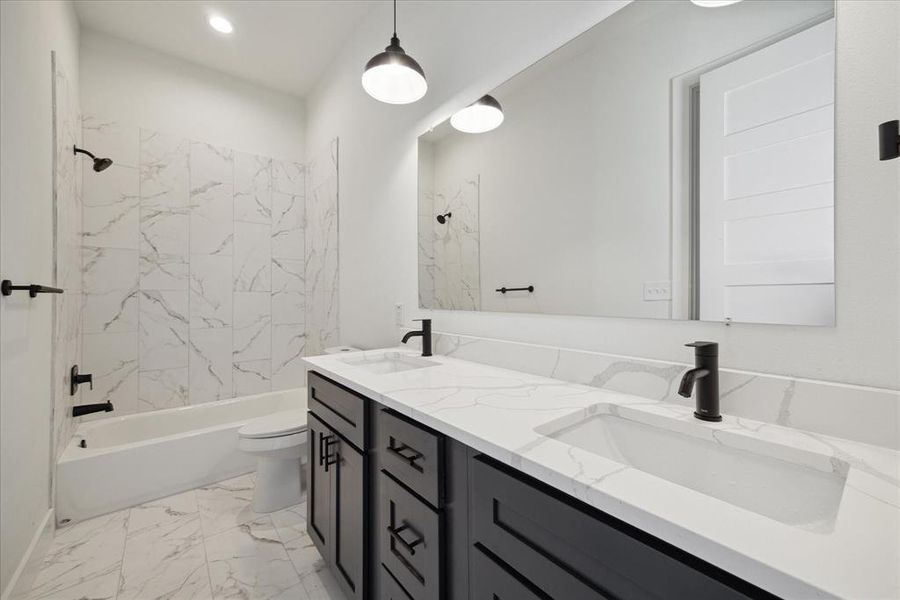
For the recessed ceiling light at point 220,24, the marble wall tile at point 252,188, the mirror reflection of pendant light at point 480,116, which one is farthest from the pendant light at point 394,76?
the marble wall tile at point 252,188

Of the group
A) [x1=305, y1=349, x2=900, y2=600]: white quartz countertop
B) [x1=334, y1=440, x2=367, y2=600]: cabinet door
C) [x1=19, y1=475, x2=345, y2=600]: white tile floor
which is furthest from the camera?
[x1=19, y1=475, x2=345, y2=600]: white tile floor

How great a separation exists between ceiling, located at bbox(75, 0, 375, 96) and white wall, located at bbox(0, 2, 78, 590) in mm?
659

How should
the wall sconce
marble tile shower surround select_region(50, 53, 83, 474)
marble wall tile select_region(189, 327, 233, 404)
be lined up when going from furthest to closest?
1. marble wall tile select_region(189, 327, 233, 404)
2. marble tile shower surround select_region(50, 53, 83, 474)
3. the wall sconce

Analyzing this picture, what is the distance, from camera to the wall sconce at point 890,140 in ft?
2.01

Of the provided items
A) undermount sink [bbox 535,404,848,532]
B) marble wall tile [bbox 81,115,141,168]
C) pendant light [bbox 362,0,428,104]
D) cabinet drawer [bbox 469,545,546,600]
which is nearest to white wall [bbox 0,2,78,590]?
marble wall tile [bbox 81,115,141,168]

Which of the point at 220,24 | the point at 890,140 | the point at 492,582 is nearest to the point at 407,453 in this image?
the point at 492,582

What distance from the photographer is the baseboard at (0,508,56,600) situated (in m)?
1.34

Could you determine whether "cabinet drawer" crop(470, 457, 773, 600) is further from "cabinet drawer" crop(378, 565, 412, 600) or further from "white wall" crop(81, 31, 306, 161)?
"white wall" crop(81, 31, 306, 161)

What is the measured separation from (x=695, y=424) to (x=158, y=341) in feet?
10.6

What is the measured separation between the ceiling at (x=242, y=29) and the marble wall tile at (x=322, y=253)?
686 millimetres

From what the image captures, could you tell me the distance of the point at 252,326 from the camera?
3.05 metres

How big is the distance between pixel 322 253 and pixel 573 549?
287 centimetres

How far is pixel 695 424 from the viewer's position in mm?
786

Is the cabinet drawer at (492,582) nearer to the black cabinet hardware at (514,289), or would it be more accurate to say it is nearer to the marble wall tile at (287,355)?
the black cabinet hardware at (514,289)
